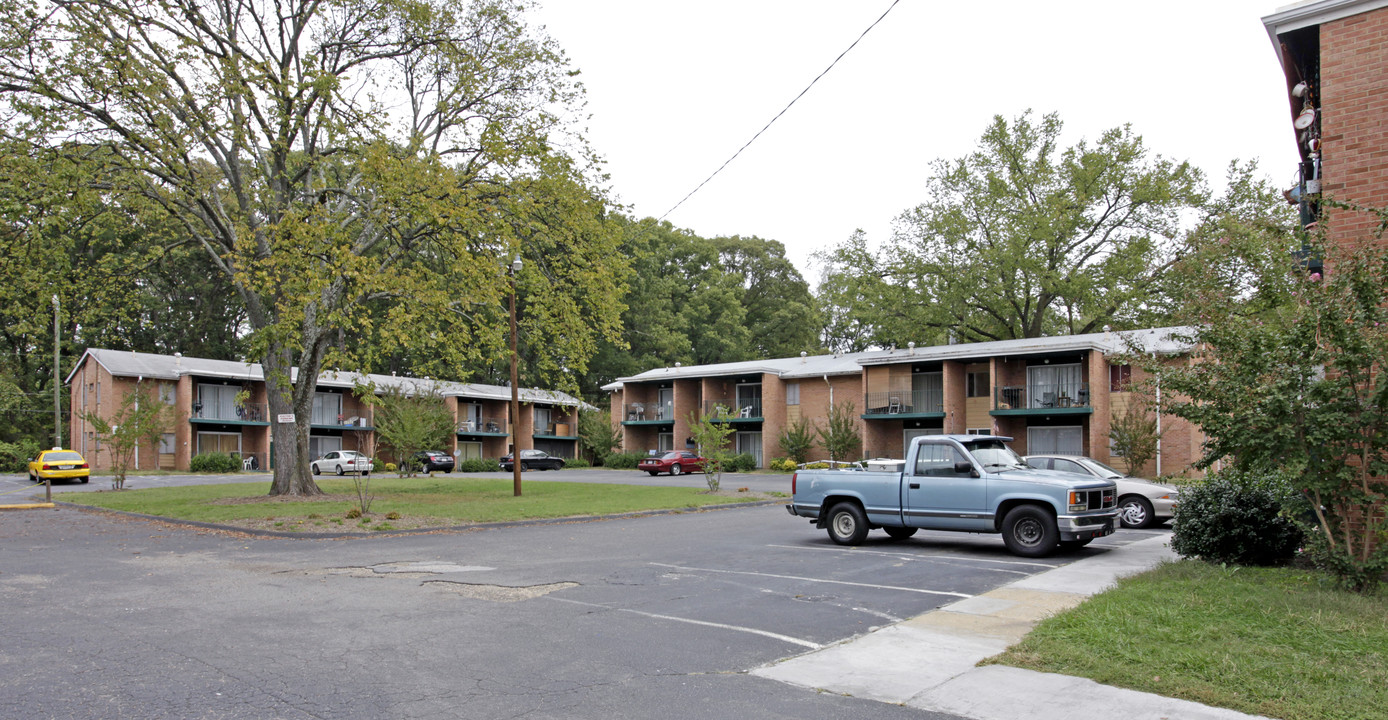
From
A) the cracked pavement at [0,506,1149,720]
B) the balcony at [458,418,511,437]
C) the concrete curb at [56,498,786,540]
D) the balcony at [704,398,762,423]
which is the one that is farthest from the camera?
the balcony at [458,418,511,437]

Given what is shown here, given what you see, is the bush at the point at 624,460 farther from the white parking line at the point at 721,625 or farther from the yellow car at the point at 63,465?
the white parking line at the point at 721,625

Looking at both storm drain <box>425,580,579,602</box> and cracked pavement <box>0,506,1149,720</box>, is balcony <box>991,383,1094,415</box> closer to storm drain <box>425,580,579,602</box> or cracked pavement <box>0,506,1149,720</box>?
cracked pavement <box>0,506,1149,720</box>

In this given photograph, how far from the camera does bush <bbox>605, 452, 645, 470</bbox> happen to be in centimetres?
5156

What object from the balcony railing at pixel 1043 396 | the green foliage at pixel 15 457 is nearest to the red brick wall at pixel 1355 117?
the balcony railing at pixel 1043 396

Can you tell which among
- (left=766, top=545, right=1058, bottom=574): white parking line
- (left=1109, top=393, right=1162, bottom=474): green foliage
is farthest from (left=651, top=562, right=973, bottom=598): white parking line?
(left=1109, top=393, right=1162, bottom=474): green foliage

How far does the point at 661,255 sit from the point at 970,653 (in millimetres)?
61028

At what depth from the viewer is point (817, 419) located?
45.2 meters

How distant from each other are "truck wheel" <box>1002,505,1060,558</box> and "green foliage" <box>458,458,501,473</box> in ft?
135

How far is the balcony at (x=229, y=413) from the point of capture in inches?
1777

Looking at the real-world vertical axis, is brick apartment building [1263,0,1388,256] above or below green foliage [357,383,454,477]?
above

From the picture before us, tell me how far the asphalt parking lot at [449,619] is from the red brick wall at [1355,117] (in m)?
5.83

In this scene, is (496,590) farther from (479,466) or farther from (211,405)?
(211,405)

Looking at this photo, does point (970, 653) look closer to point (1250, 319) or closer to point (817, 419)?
point (1250, 319)

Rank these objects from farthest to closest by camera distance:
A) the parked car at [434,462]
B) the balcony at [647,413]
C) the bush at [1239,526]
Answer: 1. the balcony at [647,413]
2. the parked car at [434,462]
3. the bush at [1239,526]
